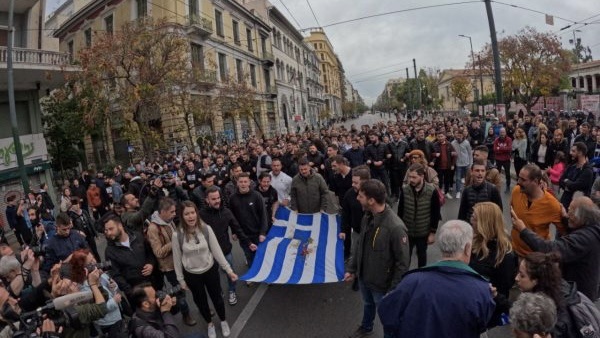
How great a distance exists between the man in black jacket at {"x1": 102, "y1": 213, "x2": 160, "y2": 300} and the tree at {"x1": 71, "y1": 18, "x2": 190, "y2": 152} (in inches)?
455

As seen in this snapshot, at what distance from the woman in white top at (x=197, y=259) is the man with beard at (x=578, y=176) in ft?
17.7

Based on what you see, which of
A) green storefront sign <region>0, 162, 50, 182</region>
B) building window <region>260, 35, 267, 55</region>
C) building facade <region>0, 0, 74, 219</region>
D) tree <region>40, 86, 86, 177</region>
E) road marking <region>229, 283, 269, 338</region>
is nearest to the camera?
road marking <region>229, 283, 269, 338</region>

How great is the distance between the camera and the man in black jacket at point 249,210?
6.21 meters

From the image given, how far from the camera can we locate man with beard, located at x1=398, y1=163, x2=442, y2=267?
529cm

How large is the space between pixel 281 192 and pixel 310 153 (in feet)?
9.62

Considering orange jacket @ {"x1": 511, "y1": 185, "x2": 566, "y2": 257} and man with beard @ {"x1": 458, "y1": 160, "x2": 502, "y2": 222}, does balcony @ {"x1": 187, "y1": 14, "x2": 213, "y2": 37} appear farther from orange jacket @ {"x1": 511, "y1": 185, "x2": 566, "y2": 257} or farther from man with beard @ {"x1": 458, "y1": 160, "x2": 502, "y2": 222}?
orange jacket @ {"x1": 511, "y1": 185, "x2": 566, "y2": 257}

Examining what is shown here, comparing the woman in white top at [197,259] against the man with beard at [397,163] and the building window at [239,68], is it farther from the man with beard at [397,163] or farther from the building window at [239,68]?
the building window at [239,68]

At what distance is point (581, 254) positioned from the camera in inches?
132

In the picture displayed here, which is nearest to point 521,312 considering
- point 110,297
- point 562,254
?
point 562,254

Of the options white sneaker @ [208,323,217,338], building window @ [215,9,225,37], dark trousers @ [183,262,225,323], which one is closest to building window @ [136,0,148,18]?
building window @ [215,9,225,37]


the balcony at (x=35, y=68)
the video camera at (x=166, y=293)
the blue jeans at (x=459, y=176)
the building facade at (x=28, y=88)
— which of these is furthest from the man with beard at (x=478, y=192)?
the building facade at (x=28, y=88)

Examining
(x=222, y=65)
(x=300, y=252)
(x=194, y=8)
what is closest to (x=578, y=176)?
(x=300, y=252)

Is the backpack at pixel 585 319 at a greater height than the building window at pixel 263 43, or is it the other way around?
the building window at pixel 263 43

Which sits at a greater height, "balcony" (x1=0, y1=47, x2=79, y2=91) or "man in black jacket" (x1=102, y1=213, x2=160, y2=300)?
"balcony" (x1=0, y1=47, x2=79, y2=91)
